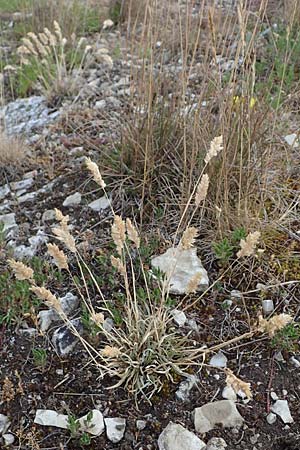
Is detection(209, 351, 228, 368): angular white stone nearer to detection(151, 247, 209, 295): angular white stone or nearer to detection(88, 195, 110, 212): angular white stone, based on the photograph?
detection(151, 247, 209, 295): angular white stone

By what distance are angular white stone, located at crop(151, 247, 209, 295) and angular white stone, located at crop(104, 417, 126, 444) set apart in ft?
1.96

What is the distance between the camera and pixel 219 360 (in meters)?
2.14

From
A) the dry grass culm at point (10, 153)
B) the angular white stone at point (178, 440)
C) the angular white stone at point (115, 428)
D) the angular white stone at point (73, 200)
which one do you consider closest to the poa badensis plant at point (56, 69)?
the dry grass culm at point (10, 153)

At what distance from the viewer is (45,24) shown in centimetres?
500

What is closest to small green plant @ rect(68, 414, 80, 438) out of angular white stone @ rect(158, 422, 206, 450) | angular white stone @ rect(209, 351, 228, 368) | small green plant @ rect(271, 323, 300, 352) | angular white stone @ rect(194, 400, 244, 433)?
angular white stone @ rect(158, 422, 206, 450)

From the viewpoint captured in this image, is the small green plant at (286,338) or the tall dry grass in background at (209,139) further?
the tall dry grass in background at (209,139)

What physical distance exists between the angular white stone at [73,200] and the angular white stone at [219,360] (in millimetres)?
1189

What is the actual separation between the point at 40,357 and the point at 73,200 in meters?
1.08

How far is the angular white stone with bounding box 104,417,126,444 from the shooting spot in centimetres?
191

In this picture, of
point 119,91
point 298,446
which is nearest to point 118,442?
point 298,446

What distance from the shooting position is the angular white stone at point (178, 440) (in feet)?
6.14

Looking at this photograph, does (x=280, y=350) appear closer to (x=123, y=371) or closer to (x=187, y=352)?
(x=187, y=352)

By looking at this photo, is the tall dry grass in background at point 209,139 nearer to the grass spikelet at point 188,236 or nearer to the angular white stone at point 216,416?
the grass spikelet at point 188,236

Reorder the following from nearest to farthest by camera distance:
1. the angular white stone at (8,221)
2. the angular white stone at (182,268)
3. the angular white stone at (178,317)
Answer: the angular white stone at (178,317) < the angular white stone at (182,268) < the angular white stone at (8,221)
